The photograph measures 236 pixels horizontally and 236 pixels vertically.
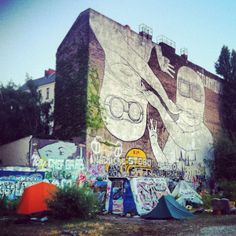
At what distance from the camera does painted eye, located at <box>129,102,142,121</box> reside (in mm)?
22672

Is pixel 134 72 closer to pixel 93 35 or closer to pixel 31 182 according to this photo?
pixel 93 35

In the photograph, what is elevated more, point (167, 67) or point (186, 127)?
point (167, 67)

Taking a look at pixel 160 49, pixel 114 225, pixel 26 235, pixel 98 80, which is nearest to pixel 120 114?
pixel 98 80

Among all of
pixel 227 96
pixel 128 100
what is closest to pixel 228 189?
pixel 128 100

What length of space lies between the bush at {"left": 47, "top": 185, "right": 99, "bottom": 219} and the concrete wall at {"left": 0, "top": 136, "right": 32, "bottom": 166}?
5.93 metres

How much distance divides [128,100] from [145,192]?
841 cm

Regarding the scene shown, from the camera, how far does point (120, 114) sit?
22.0 m

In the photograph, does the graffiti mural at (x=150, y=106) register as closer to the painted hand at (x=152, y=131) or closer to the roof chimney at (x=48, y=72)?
the painted hand at (x=152, y=131)

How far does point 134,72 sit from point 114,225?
1355cm

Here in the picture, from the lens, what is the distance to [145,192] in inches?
611

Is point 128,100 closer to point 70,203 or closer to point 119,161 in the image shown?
point 119,161

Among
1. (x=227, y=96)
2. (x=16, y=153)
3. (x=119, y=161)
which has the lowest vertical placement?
(x=119, y=161)

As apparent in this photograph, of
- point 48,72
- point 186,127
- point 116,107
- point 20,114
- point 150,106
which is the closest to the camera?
point 116,107

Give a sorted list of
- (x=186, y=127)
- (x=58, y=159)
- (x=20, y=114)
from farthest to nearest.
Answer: (x=186, y=127) < (x=20, y=114) < (x=58, y=159)
